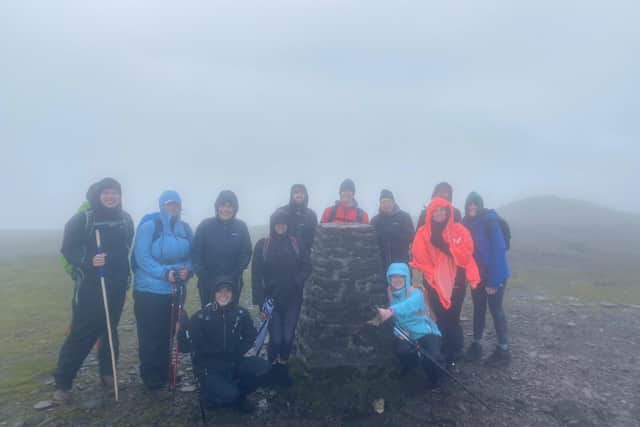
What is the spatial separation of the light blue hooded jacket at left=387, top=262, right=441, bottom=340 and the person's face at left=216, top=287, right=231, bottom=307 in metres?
2.84

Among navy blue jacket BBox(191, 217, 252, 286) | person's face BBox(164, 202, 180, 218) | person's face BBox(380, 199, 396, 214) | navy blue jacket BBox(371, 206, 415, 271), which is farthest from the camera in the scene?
person's face BBox(380, 199, 396, 214)

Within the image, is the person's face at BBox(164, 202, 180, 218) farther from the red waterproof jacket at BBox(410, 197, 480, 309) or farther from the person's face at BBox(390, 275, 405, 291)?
the red waterproof jacket at BBox(410, 197, 480, 309)

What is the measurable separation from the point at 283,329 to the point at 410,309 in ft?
7.48

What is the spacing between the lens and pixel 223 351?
22.5 ft

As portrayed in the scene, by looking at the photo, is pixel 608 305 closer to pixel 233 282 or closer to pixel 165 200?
pixel 233 282

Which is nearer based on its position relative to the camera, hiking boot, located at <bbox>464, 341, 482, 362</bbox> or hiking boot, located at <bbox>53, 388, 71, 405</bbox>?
hiking boot, located at <bbox>53, 388, 71, 405</bbox>

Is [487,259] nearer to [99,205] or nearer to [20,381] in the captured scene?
[99,205]

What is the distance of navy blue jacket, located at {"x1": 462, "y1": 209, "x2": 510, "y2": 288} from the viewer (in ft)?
27.1

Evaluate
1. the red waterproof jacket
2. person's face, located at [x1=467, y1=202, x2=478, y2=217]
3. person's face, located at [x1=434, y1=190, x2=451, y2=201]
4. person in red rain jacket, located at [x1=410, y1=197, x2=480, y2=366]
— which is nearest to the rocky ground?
person in red rain jacket, located at [x1=410, y1=197, x2=480, y2=366]

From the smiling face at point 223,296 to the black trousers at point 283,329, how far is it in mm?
1078

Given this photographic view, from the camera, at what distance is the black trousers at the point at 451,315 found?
8.20 meters

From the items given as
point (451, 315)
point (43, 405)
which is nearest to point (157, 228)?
point (43, 405)

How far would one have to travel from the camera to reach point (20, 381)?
8.04m

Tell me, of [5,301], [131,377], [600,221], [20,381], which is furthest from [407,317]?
[600,221]
